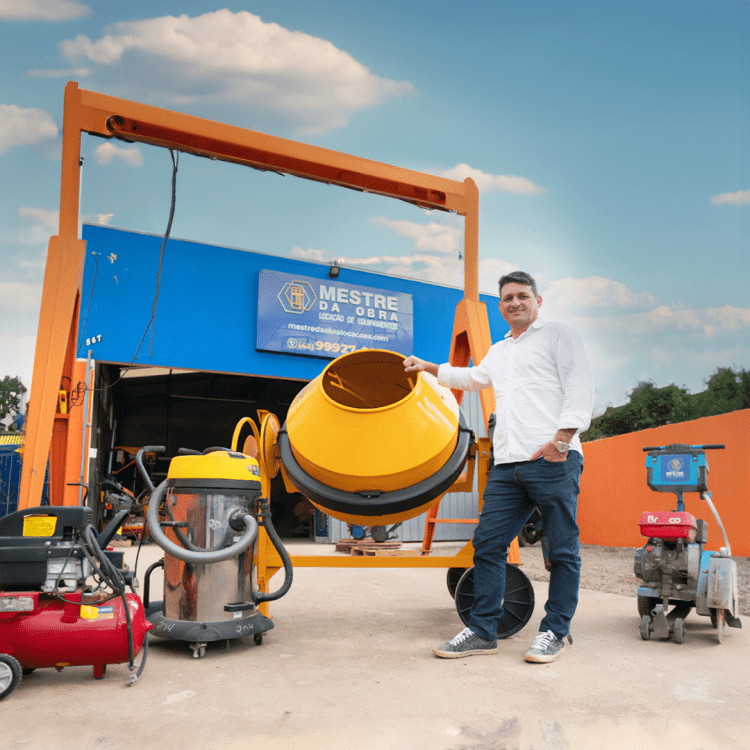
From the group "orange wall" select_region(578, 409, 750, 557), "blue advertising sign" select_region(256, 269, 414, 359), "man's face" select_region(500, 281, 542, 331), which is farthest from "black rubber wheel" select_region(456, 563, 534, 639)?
"blue advertising sign" select_region(256, 269, 414, 359)

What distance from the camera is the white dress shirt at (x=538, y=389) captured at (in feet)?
7.50

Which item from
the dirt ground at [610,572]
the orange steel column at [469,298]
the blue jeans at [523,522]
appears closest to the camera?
the blue jeans at [523,522]

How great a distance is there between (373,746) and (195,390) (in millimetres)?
12831

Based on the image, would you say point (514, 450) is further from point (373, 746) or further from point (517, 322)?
point (373, 746)

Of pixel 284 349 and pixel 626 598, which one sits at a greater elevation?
pixel 284 349

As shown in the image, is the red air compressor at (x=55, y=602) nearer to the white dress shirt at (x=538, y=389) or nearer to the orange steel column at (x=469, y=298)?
the white dress shirt at (x=538, y=389)

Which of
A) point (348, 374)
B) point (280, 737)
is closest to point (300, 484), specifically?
point (348, 374)

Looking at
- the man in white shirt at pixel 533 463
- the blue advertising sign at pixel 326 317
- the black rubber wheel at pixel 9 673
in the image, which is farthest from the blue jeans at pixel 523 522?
the blue advertising sign at pixel 326 317

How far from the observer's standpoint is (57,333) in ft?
9.07

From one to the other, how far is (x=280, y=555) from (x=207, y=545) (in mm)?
345

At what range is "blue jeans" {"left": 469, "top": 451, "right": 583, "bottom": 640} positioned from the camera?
230 cm

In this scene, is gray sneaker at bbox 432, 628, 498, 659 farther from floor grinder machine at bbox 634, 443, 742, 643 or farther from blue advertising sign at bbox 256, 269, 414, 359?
blue advertising sign at bbox 256, 269, 414, 359

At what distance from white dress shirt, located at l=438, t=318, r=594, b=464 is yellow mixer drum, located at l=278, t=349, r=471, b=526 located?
19cm

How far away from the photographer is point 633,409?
28.2 m
